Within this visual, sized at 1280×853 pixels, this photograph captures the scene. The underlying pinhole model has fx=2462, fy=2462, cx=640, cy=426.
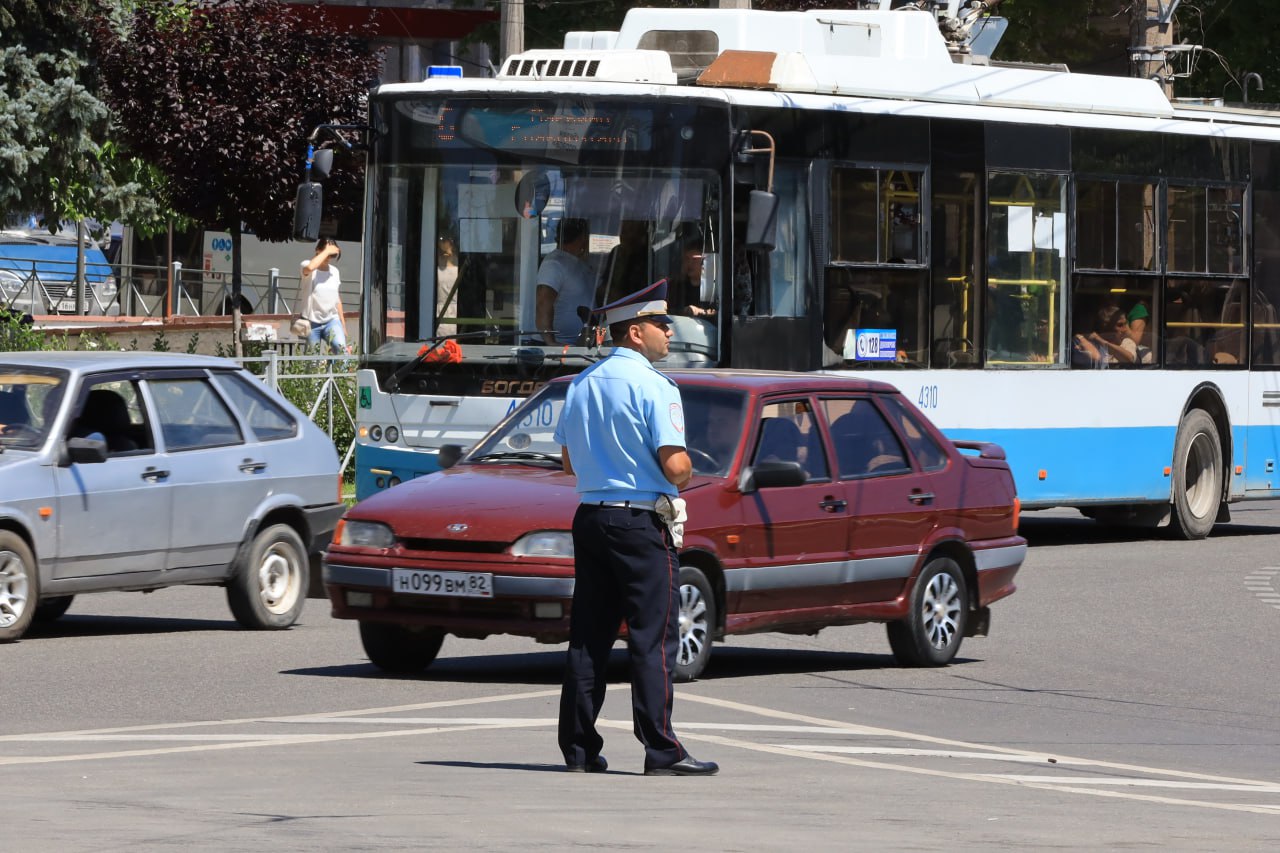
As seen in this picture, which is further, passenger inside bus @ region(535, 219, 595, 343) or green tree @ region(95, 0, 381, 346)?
green tree @ region(95, 0, 381, 346)

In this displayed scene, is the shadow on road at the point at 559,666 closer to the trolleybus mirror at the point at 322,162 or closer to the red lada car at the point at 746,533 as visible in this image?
the red lada car at the point at 746,533

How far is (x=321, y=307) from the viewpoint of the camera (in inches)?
1011

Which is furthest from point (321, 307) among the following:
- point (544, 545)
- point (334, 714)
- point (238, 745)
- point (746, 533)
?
point (238, 745)

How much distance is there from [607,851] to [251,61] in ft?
71.6

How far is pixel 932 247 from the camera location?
18.7 metres

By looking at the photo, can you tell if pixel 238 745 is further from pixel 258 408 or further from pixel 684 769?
pixel 258 408

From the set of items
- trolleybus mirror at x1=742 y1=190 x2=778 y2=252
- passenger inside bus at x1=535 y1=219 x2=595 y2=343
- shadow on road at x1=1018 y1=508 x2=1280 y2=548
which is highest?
trolleybus mirror at x1=742 y1=190 x2=778 y2=252

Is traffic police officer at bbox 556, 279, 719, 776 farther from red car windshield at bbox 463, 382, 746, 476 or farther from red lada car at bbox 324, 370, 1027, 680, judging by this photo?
red car windshield at bbox 463, 382, 746, 476

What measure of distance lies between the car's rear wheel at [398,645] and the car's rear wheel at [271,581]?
203 cm

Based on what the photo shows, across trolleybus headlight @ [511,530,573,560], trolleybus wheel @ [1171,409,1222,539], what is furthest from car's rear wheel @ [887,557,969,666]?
trolleybus wheel @ [1171,409,1222,539]

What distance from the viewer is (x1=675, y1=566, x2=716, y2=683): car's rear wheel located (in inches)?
439

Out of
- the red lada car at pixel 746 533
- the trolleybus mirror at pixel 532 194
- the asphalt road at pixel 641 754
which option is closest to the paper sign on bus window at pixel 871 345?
the trolleybus mirror at pixel 532 194

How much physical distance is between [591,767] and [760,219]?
8.68 meters

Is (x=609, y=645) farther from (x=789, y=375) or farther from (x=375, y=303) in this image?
(x=375, y=303)
